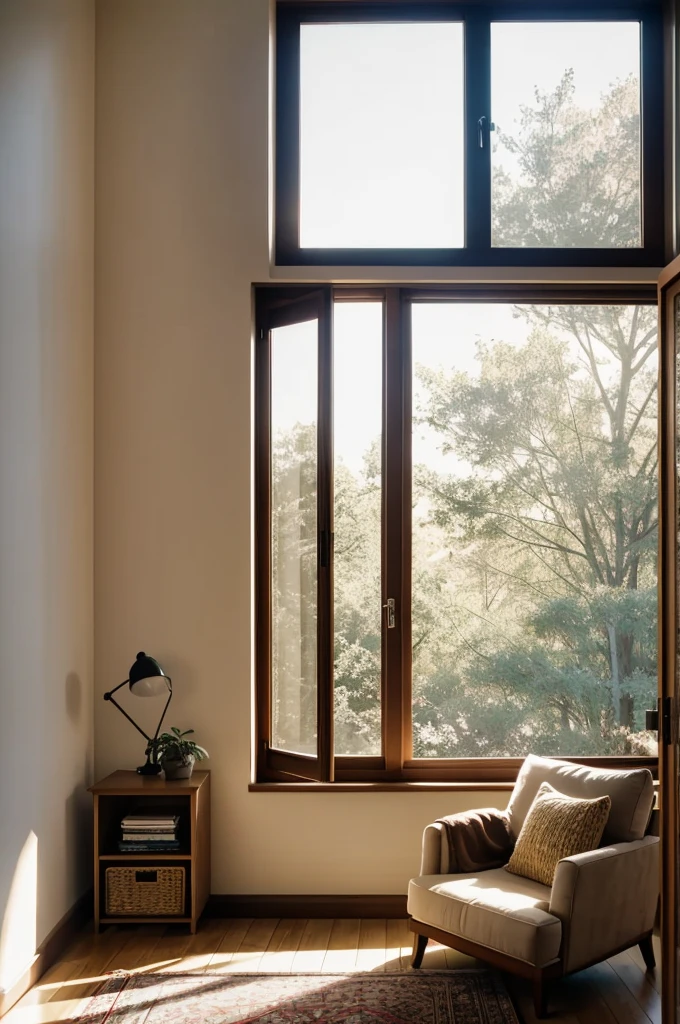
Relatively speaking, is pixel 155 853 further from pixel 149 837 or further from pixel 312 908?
pixel 312 908

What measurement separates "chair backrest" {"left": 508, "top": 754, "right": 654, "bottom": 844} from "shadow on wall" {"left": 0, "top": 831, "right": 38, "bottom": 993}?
5.96 ft

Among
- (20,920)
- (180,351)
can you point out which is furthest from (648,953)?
(180,351)

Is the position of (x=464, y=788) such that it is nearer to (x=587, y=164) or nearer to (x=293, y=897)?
(x=293, y=897)

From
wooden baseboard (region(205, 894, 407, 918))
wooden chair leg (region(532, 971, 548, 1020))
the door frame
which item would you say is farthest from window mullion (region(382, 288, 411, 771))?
the door frame

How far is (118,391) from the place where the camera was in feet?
13.4

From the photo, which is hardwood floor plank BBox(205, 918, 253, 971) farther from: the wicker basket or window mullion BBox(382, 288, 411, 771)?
window mullion BBox(382, 288, 411, 771)

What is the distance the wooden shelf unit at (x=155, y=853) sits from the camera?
12.0ft

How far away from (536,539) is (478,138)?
185 centimetres

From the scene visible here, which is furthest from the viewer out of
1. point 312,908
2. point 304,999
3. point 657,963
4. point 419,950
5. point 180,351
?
point 180,351

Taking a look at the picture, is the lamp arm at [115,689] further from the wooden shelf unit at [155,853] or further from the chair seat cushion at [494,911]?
the chair seat cushion at [494,911]

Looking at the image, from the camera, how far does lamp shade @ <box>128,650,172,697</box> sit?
3754mm

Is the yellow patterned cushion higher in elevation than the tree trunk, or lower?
lower

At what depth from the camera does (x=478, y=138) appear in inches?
164

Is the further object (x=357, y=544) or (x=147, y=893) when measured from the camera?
(x=357, y=544)
